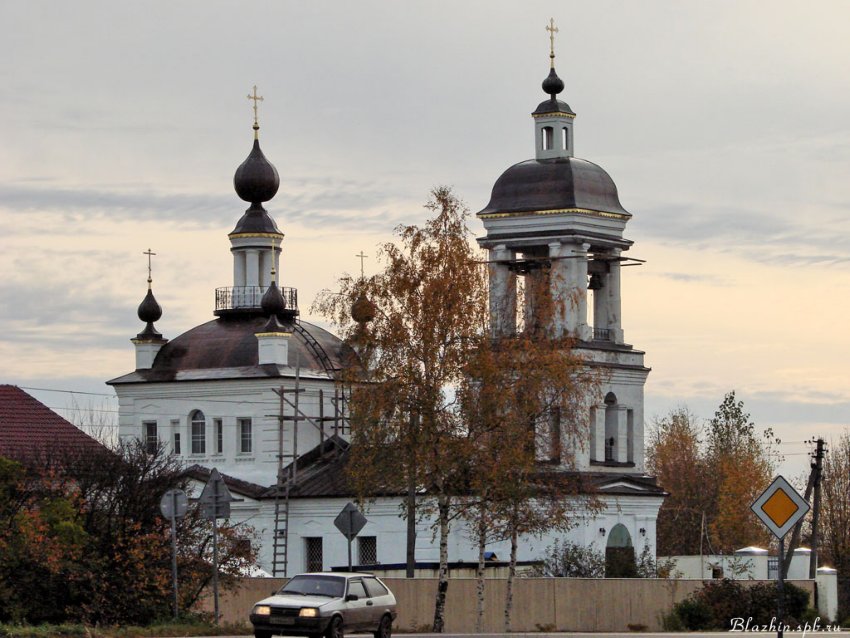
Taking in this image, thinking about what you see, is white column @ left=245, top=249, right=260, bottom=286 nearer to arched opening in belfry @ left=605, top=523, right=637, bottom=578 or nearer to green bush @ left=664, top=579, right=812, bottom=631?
arched opening in belfry @ left=605, top=523, right=637, bottom=578

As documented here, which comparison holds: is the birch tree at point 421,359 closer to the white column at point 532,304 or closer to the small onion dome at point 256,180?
the white column at point 532,304

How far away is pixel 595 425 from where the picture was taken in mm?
68500

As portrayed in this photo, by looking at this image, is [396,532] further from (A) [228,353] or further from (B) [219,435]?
(A) [228,353]

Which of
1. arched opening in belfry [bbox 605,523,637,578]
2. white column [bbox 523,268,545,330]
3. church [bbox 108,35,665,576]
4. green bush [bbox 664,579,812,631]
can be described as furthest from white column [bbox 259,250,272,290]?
green bush [bbox 664,579,812,631]

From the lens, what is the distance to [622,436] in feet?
229

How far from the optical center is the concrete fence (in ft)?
161

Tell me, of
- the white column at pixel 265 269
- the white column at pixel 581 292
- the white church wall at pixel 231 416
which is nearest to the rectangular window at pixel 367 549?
the white church wall at pixel 231 416

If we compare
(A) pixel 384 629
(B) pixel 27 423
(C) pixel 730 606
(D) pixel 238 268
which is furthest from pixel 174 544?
(D) pixel 238 268

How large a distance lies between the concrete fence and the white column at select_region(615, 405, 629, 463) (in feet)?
63.0

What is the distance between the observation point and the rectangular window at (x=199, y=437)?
74938mm

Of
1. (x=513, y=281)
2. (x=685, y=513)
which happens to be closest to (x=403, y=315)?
(x=513, y=281)

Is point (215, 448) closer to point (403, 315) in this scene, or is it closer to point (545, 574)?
point (545, 574)

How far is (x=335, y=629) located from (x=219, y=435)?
42414 millimetres

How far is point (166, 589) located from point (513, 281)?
15630mm
